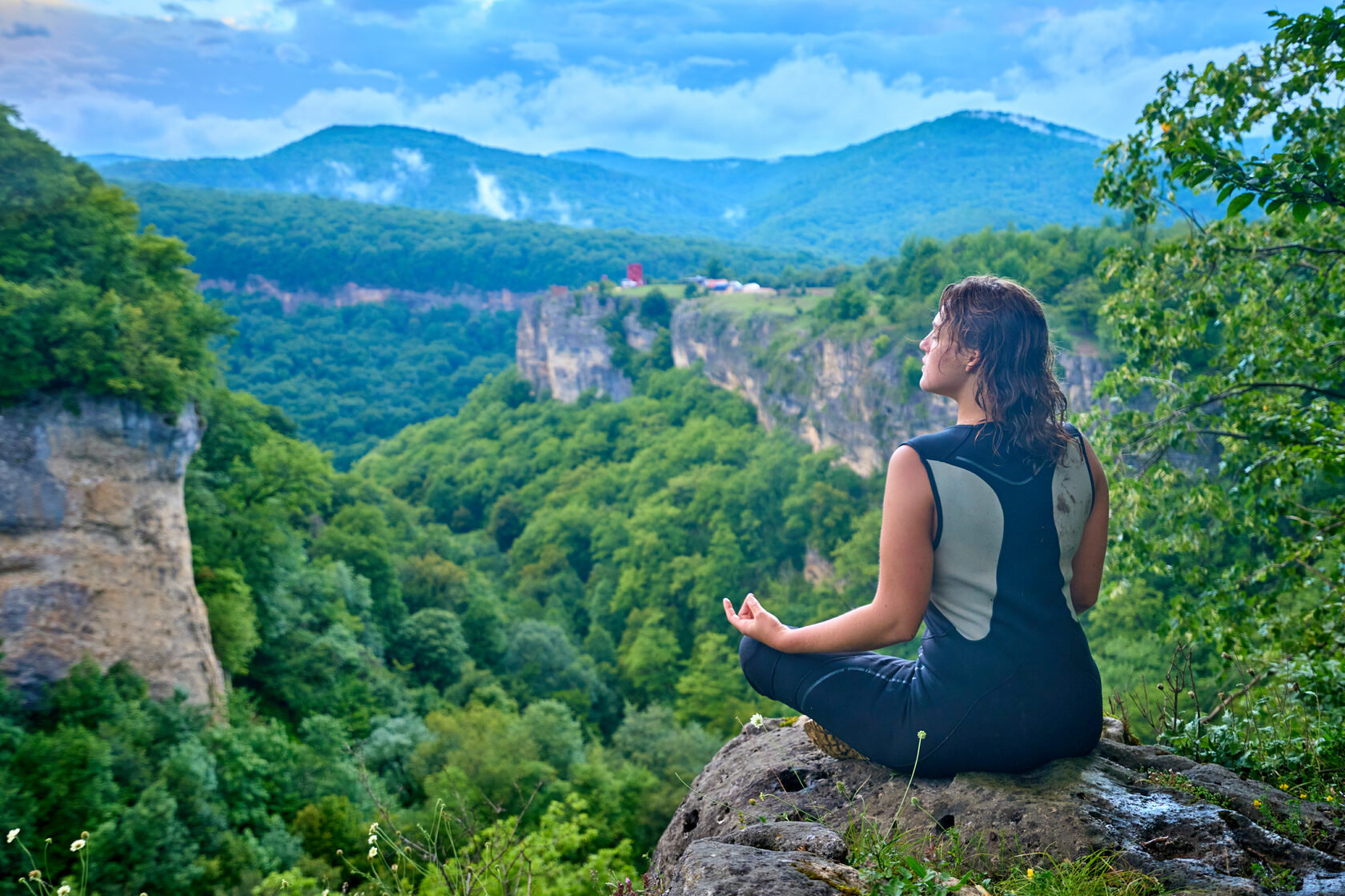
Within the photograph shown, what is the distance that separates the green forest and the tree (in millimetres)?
28

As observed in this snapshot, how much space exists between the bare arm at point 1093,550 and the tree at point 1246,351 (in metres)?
1.77

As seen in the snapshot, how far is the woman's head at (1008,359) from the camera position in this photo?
2.34 m

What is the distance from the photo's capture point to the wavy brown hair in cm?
234

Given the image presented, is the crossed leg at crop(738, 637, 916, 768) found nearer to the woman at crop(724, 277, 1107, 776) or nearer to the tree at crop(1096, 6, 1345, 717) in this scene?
the woman at crop(724, 277, 1107, 776)

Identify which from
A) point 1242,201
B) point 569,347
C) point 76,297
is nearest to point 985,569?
point 1242,201

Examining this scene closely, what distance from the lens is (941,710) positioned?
7.81 feet

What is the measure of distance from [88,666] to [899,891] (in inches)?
602

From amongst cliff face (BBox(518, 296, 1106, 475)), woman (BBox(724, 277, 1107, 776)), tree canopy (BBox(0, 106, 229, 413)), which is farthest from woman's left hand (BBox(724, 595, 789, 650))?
cliff face (BBox(518, 296, 1106, 475))

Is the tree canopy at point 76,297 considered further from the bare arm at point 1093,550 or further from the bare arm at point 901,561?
the bare arm at point 1093,550

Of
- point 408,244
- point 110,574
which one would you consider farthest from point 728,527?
point 408,244

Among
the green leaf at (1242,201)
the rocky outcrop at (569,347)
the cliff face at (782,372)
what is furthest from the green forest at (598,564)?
the rocky outcrop at (569,347)

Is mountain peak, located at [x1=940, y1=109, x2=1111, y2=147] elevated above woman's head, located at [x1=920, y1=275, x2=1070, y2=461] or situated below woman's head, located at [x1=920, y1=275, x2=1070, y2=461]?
above

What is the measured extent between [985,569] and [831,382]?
40.3 m

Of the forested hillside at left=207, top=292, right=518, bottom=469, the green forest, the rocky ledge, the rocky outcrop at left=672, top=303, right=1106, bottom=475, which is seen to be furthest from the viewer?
the forested hillside at left=207, top=292, right=518, bottom=469
